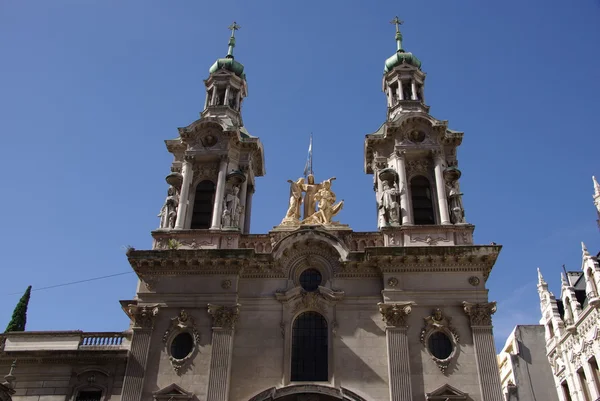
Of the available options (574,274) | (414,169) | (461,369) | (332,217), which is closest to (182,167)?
(332,217)

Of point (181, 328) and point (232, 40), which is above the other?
point (232, 40)

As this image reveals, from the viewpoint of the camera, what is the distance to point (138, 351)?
24.4 m

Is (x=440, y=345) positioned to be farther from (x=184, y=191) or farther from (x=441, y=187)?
(x=184, y=191)

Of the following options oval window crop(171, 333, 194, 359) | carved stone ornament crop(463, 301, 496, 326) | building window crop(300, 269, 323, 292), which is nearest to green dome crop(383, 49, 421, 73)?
building window crop(300, 269, 323, 292)

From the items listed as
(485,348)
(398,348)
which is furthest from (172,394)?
(485,348)

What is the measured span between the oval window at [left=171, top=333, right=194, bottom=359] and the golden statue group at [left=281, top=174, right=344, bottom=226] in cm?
703

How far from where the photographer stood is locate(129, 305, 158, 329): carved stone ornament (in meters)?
25.1

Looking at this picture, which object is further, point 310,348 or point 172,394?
point 310,348

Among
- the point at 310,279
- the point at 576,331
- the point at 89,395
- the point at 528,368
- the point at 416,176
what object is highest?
the point at 416,176

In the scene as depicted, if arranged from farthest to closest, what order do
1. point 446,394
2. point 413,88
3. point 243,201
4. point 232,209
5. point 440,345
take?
point 413,88, point 243,201, point 232,209, point 440,345, point 446,394

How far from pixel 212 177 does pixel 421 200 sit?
10.8 metres

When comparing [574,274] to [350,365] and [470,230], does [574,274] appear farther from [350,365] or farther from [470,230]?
[350,365]

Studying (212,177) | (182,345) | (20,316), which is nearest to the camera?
(182,345)

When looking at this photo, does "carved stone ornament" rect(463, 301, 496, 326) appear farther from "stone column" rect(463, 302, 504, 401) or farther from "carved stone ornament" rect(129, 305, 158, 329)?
"carved stone ornament" rect(129, 305, 158, 329)
